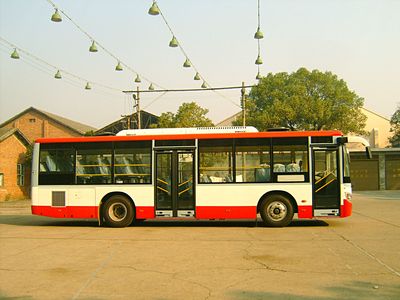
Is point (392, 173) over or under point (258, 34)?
under

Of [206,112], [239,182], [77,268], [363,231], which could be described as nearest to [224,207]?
[239,182]

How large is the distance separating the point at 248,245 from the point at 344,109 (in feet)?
115

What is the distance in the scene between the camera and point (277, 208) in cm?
1366

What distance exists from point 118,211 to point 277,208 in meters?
4.79

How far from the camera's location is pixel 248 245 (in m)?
10.6

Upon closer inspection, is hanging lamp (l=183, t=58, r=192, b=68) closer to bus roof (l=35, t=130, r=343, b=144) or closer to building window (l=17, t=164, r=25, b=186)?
bus roof (l=35, t=130, r=343, b=144)

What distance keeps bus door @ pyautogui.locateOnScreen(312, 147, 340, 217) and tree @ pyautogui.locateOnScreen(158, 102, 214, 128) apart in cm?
2491

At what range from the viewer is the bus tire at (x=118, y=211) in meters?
14.3

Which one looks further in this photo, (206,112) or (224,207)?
(206,112)

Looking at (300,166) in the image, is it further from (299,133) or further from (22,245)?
(22,245)

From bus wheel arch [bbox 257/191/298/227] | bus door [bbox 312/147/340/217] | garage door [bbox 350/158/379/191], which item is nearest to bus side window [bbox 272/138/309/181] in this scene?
bus door [bbox 312/147/340/217]

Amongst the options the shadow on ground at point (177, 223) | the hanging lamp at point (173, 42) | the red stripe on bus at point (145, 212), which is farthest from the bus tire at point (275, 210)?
the hanging lamp at point (173, 42)

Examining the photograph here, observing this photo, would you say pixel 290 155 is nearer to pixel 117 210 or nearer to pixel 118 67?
pixel 117 210

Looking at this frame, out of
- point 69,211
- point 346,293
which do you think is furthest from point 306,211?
point 69,211
